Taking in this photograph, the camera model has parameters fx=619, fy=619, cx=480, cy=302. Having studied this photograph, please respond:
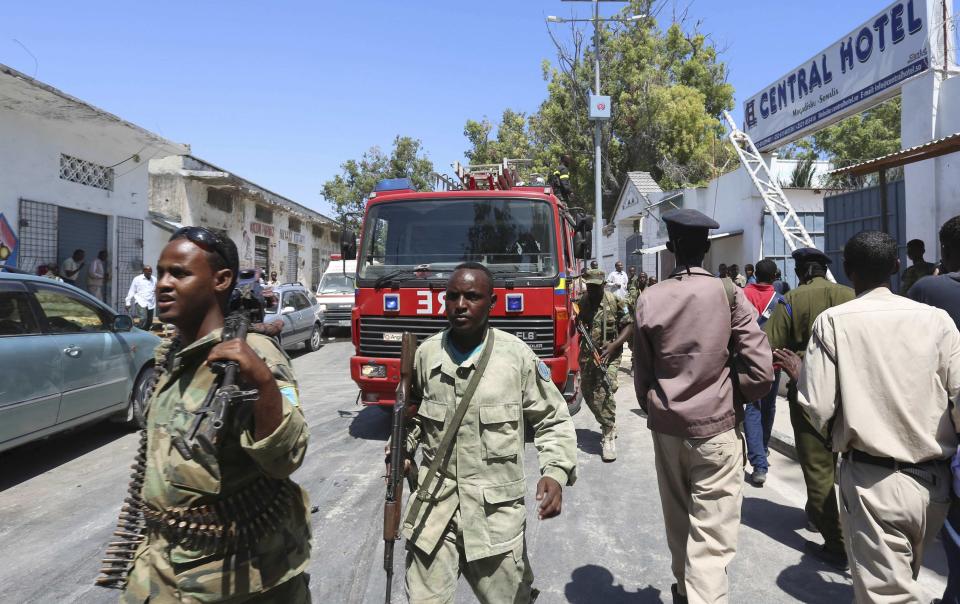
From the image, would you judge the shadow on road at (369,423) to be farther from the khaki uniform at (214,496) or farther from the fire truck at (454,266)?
the khaki uniform at (214,496)

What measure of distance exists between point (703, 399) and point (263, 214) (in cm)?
2336

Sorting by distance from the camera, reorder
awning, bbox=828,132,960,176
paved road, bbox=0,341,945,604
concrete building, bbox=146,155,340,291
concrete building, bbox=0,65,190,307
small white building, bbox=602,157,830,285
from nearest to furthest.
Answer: paved road, bbox=0,341,945,604
awning, bbox=828,132,960,176
concrete building, bbox=0,65,190,307
small white building, bbox=602,157,830,285
concrete building, bbox=146,155,340,291

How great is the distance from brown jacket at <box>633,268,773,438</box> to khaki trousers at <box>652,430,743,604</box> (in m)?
0.07

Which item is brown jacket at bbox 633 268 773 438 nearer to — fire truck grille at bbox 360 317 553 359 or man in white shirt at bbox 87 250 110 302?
fire truck grille at bbox 360 317 553 359

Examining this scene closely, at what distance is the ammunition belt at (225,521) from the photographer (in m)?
1.58

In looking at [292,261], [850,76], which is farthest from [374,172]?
[850,76]

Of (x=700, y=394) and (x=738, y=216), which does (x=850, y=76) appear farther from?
(x=700, y=394)

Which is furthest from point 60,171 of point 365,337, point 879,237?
point 879,237

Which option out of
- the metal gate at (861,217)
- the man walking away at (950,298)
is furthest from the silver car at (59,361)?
the metal gate at (861,217)

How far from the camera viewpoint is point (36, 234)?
471 inches

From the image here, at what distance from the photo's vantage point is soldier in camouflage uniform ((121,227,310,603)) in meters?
1.55

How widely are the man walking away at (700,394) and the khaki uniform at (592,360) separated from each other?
2801 mm

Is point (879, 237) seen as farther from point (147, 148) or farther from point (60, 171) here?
point (147, 148)

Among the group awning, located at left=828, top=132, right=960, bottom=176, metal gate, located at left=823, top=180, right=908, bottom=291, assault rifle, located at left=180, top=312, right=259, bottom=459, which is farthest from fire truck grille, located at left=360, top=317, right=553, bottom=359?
metal gate, located at left=823, top=180, right=908, bottom=291
